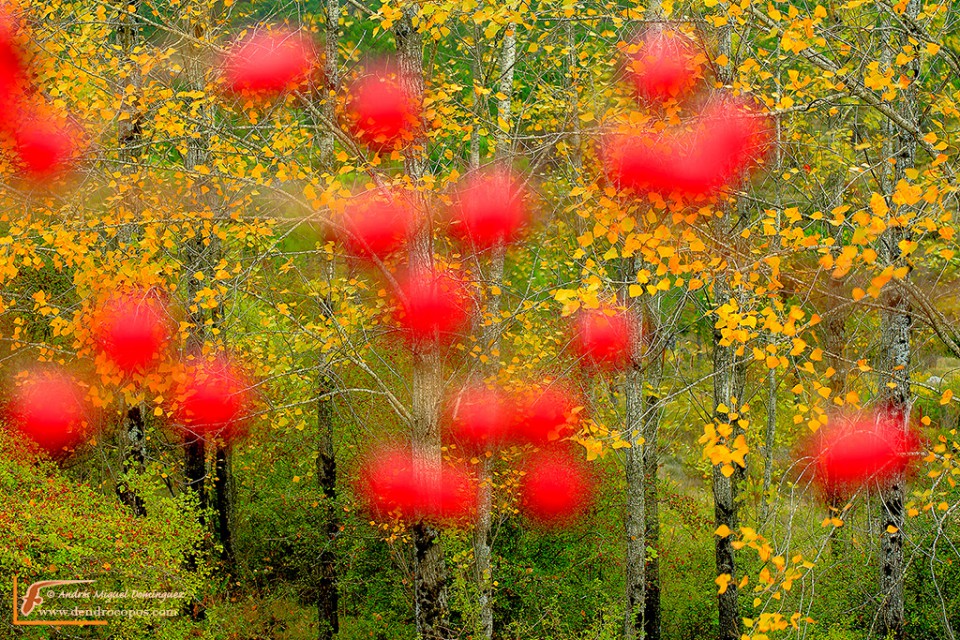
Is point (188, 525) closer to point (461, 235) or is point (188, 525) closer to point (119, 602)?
point (119, 602)

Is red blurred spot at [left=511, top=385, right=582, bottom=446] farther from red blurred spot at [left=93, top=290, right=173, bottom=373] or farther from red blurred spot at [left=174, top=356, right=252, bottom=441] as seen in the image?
red blurred spot at [left=93, top=290, right=173, bottom=373]

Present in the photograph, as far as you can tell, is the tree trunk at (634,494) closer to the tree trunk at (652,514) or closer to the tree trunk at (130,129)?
the tree trunk at (652,514)

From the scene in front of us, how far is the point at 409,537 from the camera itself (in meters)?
12.1

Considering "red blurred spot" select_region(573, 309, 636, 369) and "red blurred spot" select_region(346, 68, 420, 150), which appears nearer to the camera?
"red blurred spot" select_region(346, 68, 420, 150)

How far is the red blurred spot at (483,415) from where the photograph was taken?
1000 cm

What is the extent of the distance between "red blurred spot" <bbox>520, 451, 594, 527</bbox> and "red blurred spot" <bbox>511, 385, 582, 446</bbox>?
0.47 meters

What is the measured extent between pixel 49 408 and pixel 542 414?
6.79 metres

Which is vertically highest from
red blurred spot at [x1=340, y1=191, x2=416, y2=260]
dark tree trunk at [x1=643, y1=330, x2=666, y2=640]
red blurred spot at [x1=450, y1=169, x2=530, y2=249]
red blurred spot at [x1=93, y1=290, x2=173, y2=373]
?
red blurred spot at [x1=450, y1=169, x2=530, y2=249]

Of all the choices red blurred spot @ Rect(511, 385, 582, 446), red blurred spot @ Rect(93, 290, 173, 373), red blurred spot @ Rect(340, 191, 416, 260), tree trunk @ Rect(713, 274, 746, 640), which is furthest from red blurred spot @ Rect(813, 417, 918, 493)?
red blurred spot @ Rect(93, 290, 173, 373)

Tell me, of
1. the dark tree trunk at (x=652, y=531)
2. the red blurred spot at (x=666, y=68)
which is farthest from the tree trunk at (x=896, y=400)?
the dark tree trunk at (x=652, y=531)

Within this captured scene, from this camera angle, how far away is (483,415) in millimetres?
10031

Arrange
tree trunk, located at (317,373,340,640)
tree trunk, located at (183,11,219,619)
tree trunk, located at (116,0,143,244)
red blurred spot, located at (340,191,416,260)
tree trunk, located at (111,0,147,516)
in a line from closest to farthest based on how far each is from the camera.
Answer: red blurred spot, located at (340,191,416,260) < tree trunk, located at (116,0,143,244) < tree trunk, located at (111,0,147,516) < tree trunk, located at (183,11,219,619) < tree trunk, located at (317,373,340,640)

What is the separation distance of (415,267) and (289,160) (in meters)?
1.55

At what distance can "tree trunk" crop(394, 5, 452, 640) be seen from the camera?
781 cm
